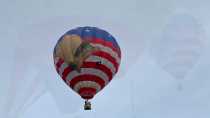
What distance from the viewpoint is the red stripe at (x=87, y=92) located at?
145750mm

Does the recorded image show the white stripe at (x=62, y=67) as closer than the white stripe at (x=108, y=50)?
No

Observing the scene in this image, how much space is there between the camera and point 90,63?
146 meters

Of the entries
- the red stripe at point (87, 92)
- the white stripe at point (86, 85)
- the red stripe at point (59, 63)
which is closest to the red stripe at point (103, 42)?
the red stripe at point (59, 63)

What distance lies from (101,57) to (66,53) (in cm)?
333

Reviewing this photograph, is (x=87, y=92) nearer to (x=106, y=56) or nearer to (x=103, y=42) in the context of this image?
(x=106, y=56)

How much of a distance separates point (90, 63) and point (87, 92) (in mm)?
2749

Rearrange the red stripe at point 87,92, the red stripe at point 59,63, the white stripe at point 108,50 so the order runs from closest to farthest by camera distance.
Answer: the red stripe at point 87,92 → the white stripe at point 108,50 → the red stripe at point 59,63

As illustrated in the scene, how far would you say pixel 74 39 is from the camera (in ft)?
480

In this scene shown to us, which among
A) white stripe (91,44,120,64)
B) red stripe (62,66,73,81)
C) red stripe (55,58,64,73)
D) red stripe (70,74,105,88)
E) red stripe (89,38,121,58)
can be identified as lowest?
red stripe (70,74,105,88)

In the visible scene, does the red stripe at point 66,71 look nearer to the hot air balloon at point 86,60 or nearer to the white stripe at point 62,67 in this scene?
the hot air balloon at point 86,60

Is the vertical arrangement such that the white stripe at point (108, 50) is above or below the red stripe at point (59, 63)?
above

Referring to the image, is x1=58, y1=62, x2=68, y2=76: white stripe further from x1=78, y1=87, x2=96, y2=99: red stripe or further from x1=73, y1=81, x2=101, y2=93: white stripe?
x1=78, y1=87, x2=96, y2=99: red stripe

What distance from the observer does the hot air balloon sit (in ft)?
478

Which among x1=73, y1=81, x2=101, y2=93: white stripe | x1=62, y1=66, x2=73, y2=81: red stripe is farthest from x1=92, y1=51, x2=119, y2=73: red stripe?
x1=62, y1=66, x2=73, y2=81: red stripe
